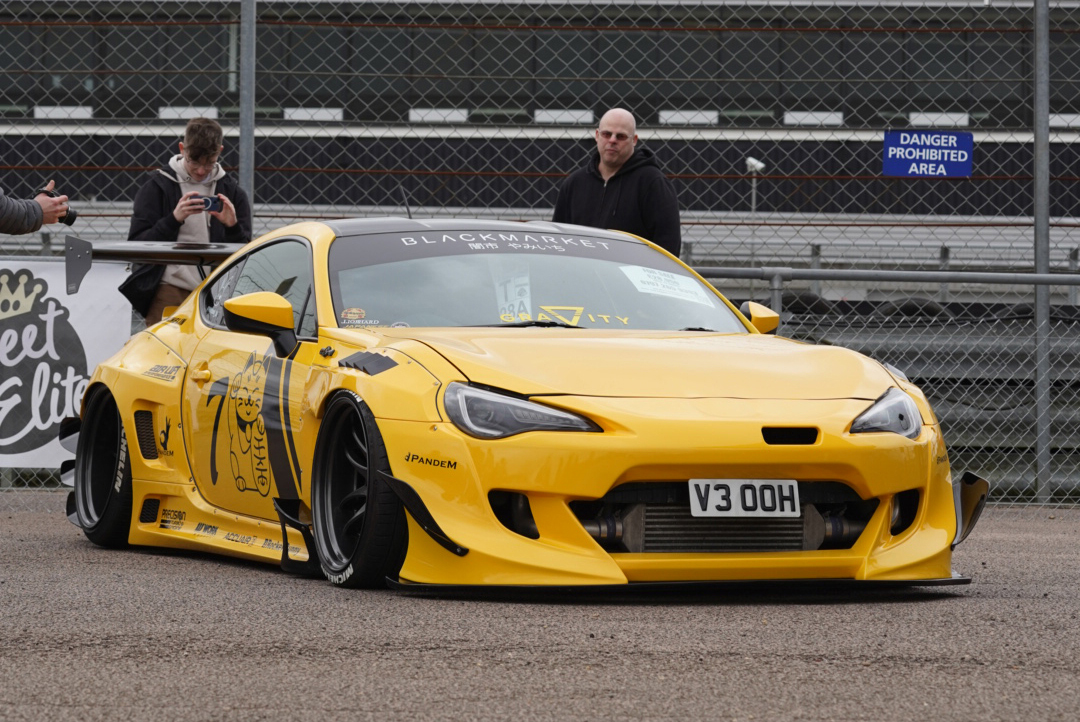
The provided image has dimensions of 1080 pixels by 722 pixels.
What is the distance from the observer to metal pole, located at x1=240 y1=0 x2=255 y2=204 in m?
8.41

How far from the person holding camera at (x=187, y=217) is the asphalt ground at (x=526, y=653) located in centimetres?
299

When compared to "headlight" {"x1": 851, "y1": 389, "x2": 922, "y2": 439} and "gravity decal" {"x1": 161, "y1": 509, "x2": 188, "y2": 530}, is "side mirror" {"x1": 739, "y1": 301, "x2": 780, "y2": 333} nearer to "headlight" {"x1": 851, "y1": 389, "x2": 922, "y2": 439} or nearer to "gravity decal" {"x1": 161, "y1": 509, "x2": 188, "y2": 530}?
"headlight" {"x1": 851, "y1": 389, "x2": 922, "y2": 439}

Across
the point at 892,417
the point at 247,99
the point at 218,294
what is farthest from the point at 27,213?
the point at 892,417

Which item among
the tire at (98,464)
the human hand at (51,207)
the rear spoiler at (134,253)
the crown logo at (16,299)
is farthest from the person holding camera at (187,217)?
the tire at (98,464)

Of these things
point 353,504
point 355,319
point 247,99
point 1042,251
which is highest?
point 247,99

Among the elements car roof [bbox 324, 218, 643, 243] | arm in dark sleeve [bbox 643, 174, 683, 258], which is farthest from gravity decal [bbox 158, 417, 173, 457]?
arm in dark sleeve [bbox 643, 174, 683, 258]

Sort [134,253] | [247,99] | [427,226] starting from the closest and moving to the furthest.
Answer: [427,226], [134,253], [247,99]

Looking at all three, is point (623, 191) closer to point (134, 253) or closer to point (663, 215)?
point (663, 215)

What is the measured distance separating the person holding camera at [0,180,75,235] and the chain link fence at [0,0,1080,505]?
489cm

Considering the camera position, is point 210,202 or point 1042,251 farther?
point 1042,251

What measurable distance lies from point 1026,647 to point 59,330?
5699 mm

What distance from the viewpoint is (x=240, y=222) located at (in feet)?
25.8

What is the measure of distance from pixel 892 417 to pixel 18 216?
352cm

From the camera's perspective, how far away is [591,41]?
14562 mm
